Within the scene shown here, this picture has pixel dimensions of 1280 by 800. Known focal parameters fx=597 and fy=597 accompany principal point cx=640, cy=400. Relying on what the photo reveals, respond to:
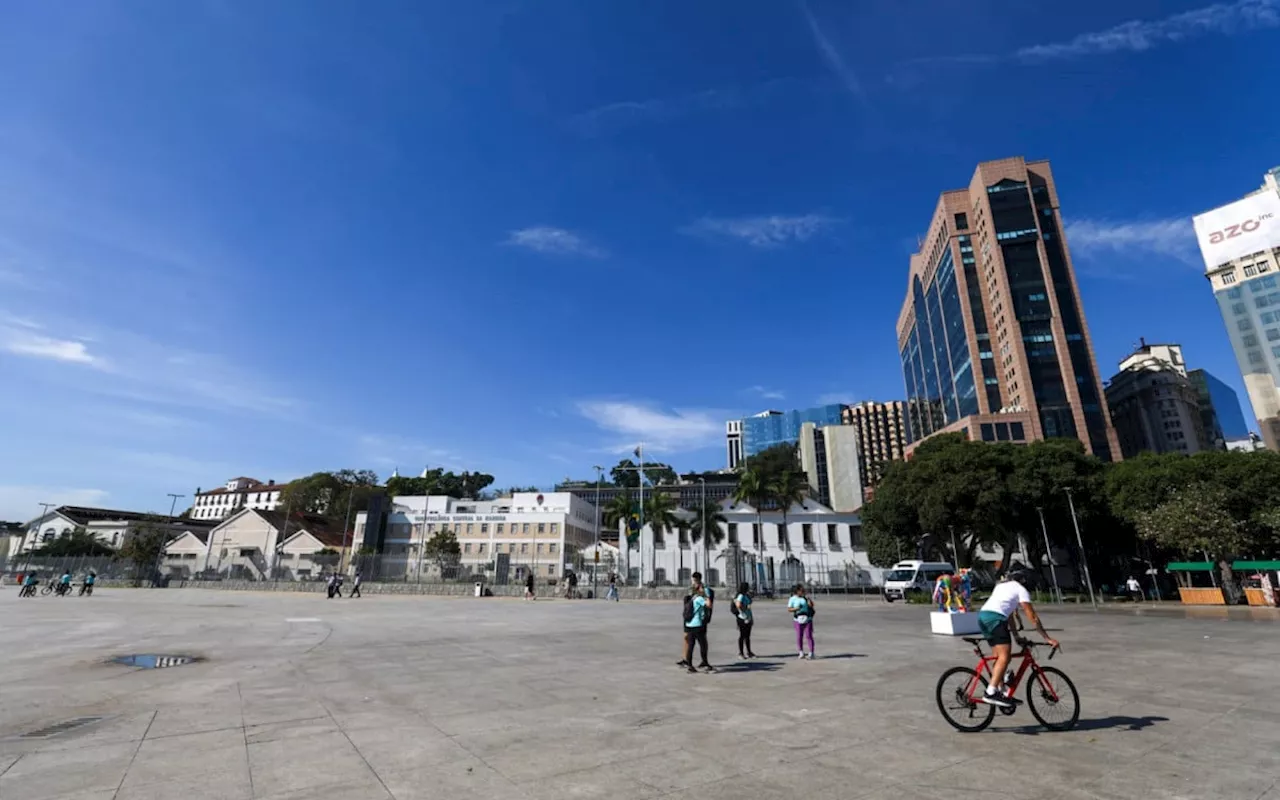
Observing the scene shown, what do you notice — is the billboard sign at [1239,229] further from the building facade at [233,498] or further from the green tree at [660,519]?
the building facade at [233,498]

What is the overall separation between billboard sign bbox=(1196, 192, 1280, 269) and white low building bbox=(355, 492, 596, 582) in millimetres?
149107

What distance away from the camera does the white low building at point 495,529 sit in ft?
242

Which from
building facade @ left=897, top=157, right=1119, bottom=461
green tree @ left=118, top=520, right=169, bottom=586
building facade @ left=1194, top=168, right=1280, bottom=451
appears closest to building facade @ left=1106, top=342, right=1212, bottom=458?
building facade @ left=1194, top=168, right=1280, bottom=451

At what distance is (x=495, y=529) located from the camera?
75.9 metres

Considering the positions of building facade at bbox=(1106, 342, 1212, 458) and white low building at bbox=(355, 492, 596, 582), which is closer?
white low building at bbox=(355, 492, 596, 582)

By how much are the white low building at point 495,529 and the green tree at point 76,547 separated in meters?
40.1

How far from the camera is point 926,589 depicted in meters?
45.4

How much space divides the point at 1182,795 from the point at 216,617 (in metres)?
28.2

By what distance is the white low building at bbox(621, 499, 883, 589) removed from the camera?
60719mm

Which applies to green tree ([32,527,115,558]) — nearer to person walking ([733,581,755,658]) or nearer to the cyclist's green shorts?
person walking ([733,581,755,658])

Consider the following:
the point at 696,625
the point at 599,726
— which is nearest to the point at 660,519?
the point at 696,625

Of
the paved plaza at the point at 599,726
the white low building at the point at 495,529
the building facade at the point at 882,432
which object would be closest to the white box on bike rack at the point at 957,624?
the paved plaza at the point at 599,726

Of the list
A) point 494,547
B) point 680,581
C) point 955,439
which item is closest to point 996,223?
point 955,439

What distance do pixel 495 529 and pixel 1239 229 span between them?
162161 millimetres
